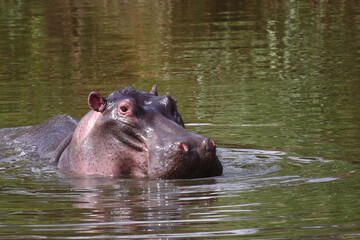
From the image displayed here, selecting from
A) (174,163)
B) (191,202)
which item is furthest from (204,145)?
(191,202)

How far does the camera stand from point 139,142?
282 inches

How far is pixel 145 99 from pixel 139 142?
0.42 meters

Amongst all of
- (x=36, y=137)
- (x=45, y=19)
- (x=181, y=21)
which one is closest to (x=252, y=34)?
(x=181, y=21)

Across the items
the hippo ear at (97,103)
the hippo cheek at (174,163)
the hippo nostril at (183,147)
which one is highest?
the hippo ear at (97,103)

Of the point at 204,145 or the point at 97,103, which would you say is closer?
the point at 204,145

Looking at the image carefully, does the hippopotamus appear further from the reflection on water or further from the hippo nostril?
the reflection on water

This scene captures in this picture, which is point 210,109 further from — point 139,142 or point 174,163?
point 174,163

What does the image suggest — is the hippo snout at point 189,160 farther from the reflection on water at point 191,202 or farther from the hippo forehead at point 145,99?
the hippo forehead at point 145,99

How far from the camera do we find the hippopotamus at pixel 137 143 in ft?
22.4

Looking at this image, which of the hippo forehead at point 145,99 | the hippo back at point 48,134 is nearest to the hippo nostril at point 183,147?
the hippo forehead at point 145,99

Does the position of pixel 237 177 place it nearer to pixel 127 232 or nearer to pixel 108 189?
pixel 108 189

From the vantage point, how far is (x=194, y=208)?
240 inches

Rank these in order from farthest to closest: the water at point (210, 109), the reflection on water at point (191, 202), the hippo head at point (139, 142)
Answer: the hippo head at point (139, 142)
the water at point (210, 109)
the reflection on water at point (191, 202)

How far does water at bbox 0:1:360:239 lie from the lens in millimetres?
5777
